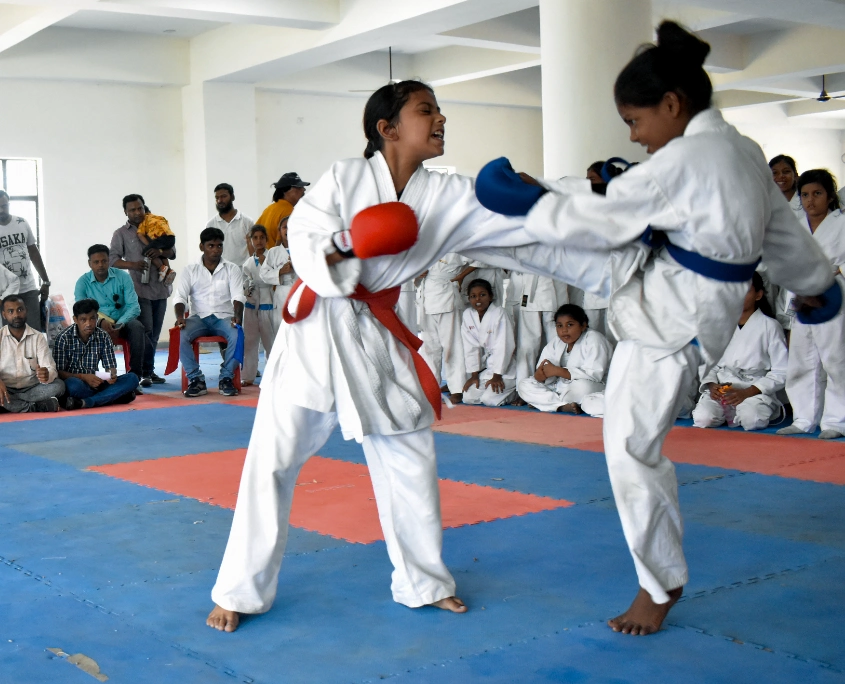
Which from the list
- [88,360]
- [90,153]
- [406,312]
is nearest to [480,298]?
[88,360]

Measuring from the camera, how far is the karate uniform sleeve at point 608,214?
225 cm

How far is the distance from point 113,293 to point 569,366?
13.5ft

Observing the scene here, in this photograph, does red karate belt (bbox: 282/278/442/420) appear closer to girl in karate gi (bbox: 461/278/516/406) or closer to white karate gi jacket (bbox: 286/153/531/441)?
white karate gi jacket (bbox: 286/153/531/441)

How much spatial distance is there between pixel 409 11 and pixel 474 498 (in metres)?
6.06

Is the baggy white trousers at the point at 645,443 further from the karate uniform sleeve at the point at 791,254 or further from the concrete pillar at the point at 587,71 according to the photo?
the concrete pillar at the point at 587,71

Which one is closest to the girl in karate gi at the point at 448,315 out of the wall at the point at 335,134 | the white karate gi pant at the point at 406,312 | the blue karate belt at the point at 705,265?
the white karate gi pant at the point at 406,312

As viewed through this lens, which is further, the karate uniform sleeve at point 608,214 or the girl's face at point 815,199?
the girl's face at point 815,199

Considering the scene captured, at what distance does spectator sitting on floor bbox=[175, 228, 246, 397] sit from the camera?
8.27m

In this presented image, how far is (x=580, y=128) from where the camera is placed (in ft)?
23.1

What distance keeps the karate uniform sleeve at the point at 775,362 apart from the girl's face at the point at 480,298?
2235mm

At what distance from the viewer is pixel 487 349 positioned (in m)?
7.56

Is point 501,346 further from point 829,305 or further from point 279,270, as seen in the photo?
point 829,305

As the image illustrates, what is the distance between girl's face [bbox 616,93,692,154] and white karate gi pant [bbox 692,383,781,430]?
12.6ft

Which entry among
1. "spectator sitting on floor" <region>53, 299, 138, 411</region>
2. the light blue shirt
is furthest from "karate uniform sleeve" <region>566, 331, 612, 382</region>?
the light blue shirt
